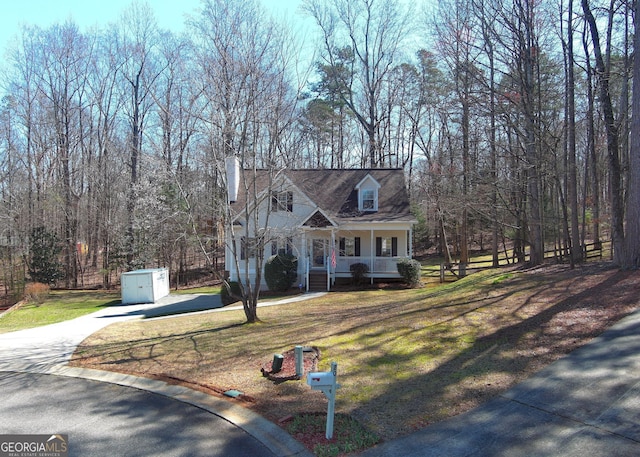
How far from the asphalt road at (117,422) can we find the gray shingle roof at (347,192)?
15.4m

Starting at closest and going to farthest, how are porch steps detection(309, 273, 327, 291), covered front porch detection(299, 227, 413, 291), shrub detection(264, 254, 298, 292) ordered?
shrub detection(264, 254, 298, 292)
porch steps detection(309, 273, 327, 291)
covered front porch detection(299, 227, 413, 291)

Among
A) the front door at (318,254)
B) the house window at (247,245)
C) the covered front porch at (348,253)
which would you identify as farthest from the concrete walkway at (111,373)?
the house window at (247,245)

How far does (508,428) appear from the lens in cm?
468

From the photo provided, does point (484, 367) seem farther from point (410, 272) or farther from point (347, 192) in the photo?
point (347, 192)

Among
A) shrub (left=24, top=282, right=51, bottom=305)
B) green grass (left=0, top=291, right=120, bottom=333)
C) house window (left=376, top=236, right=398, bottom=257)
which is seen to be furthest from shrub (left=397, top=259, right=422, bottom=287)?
shrub (left=24, top=282, right=51, bottom=305)

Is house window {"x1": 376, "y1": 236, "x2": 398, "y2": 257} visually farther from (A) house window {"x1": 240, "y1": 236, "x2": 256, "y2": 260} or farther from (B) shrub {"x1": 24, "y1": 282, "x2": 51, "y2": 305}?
(B) shrub {"x1": 24, "y1": 282, "x2": 51, "y2": 305}

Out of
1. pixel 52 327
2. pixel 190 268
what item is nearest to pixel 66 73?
pixel 190 268

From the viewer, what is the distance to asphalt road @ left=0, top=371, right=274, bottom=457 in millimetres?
4906

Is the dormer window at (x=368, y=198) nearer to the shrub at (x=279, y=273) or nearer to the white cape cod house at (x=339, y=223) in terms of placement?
the white cape cod house at (x=339, y=223)

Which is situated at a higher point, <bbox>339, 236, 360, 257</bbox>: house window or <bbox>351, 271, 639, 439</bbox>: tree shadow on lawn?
<bbox>339, 236, 360, 257</bbox>: house window

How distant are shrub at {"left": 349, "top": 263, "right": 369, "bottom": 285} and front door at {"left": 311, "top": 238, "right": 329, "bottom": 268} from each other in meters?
1.65

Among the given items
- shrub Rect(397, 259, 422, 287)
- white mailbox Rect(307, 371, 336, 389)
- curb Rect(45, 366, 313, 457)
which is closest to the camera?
white mailbox Rect(307, 371, 336, 389)

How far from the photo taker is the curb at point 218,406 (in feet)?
15.8

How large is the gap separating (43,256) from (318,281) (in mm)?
18491
